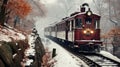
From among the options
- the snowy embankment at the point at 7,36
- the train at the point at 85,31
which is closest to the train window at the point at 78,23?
the train at the point at 85,31

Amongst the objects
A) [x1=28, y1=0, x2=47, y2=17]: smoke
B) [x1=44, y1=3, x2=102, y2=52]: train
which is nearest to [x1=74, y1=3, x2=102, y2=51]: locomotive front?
[x1=44, y1=3, x2=102, y2=52]: train

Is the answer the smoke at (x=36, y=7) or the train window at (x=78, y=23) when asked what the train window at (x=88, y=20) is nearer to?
the train window at (x=78, y=23)

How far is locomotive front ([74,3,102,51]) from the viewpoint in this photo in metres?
22.9

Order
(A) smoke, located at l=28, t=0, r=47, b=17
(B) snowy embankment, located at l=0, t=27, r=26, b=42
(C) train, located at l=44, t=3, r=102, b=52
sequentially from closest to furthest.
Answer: (B) snowy embankment, located at l=0, t=27, r=26, b=42 → (C) train, located at l=44, t=3, r=102, b=52 → (A) smoke, located at l=28, t=0, r=47, b=17

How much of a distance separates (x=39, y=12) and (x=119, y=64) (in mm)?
32504

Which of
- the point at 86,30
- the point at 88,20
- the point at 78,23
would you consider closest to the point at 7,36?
the point at 78,23

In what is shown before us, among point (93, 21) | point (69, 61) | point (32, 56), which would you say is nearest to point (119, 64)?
point (69, 61)

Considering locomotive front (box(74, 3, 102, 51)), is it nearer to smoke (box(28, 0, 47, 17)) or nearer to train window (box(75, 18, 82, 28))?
train window (box(75, 18, 82, 28))

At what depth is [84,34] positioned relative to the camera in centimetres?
2319

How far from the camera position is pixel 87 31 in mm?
23203

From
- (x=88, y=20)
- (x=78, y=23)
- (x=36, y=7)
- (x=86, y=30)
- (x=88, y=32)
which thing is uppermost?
(x=36, y=7)

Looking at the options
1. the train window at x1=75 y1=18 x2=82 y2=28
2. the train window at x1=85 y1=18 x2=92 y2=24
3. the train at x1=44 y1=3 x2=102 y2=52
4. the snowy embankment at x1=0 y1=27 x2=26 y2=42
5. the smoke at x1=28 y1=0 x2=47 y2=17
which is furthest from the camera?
the smoke at x1=28 y1=0 x2=47 y2=17

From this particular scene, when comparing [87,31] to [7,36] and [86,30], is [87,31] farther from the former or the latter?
[7,36]

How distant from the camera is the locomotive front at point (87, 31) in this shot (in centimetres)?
2289
